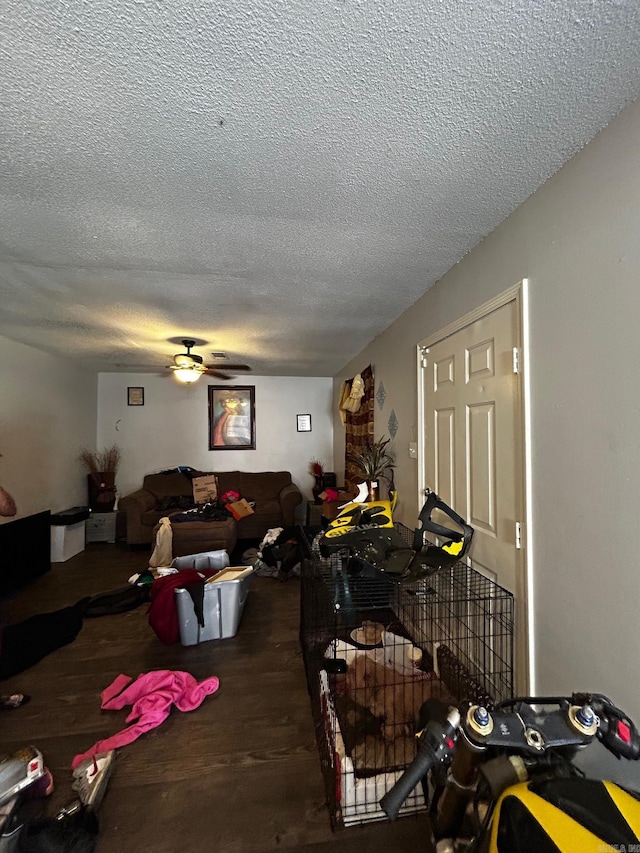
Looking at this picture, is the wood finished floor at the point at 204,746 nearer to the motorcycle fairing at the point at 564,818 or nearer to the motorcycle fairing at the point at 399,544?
the motorcycle fairing at the point at 399,544

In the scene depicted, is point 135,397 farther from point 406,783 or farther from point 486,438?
point 406,783

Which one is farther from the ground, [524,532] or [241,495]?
[524,532]

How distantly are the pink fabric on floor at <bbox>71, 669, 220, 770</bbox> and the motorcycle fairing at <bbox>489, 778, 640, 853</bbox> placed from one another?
172 cm

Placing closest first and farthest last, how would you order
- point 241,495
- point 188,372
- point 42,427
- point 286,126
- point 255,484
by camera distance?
1. point 286,126
2. point 188,372
3. point 42,427
4. point 241,495
5. point 255,484

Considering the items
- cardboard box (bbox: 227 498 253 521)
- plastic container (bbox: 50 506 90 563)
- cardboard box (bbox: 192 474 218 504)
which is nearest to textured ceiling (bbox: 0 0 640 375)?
plastic container (bbox: 50 506 90 563)

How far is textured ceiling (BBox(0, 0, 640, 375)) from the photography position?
78 centimetres

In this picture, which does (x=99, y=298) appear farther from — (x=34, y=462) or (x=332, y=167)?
(x=34, y=462)

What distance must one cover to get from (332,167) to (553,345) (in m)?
0.98

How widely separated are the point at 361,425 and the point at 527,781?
3151 mm

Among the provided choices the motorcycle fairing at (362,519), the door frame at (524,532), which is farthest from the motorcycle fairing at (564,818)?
the motorcycle fairing at (362,519)

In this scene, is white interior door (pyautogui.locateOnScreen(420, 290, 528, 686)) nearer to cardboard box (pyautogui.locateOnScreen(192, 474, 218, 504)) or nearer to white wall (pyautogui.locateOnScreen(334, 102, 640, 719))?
white wall (pyautogui.locateOnScreen(334, 102, 640, 719))

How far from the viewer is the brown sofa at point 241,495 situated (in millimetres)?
4320

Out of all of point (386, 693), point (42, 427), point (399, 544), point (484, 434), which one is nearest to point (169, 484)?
point (42, 427)

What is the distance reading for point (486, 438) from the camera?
1.64 m
